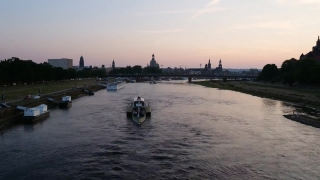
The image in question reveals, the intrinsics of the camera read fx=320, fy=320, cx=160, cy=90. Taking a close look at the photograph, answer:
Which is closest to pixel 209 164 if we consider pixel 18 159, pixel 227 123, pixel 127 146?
pixel 127 146

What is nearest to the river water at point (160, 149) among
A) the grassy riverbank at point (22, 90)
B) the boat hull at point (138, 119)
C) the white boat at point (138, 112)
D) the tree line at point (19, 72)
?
the boat hull at point (138, 119)

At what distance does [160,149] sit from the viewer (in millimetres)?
23484

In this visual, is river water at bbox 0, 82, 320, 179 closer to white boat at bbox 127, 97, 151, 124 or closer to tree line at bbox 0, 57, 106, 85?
white boat at bbox 127, 97, 151, 124

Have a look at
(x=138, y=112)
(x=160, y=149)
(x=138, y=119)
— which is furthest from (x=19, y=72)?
(x=160, y=149)

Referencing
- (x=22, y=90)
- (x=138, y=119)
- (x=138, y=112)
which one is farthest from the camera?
(x=22, y=90)

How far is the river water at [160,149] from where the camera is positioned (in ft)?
61.6

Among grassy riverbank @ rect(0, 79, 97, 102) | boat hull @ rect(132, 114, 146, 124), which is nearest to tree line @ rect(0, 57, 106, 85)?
grassy riverbank @ rect(0, 79, 97, 102)

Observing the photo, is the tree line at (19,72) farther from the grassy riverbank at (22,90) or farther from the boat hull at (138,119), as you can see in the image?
the boat hull at (138,119)

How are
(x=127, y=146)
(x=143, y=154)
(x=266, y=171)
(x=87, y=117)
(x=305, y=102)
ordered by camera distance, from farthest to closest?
1. (x=305, y=102)
2. (x=87, y=117)
3. (x=127, y=146)
4. (x=143, y=154)
5. (x=266, y=171)

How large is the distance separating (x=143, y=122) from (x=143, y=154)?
13.5 m

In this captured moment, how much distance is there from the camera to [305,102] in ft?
179

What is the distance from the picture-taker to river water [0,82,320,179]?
61.6 feet

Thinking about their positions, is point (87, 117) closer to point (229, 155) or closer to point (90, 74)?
point (229, 155)

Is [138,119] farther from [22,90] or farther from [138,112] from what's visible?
[22,90]
